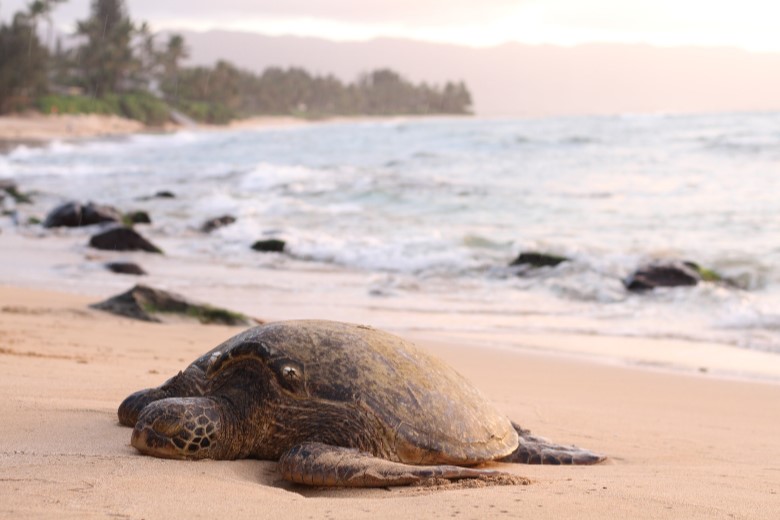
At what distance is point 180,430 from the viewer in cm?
341


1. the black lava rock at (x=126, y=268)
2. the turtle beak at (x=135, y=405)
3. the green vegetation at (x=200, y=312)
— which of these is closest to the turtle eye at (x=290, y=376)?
the turtle beak at (x=135, y=405)

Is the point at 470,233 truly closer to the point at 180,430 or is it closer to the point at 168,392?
the point at 168,392

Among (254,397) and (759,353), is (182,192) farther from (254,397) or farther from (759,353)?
(254,397)

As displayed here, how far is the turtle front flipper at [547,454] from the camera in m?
4.04

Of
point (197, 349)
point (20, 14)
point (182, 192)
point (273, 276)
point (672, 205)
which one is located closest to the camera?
point (197, 349)

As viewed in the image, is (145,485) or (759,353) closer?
(145,485)

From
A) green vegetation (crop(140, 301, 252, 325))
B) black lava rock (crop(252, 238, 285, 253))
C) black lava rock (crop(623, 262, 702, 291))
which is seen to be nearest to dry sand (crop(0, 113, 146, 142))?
black lava rock (crop(252, 238, 285, 253))

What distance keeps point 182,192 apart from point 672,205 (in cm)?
1283

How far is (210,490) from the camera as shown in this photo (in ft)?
9.87

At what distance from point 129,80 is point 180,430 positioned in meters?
105

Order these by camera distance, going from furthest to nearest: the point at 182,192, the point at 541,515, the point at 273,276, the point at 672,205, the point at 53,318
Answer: the point at 182,192 < the point at 672,205 < the point at 273,276 < the point at 53,318 < the point at 541,515

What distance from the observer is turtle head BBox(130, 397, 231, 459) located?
339cm

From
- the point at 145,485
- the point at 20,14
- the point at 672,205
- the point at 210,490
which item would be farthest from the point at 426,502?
the point at 20,14

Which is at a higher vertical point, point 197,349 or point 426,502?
point 426,502
